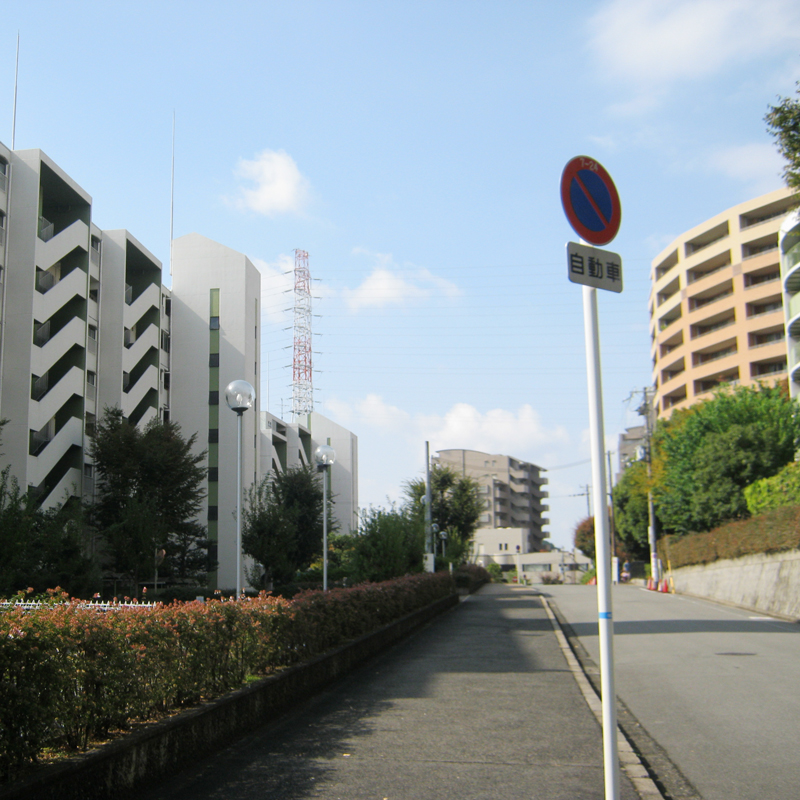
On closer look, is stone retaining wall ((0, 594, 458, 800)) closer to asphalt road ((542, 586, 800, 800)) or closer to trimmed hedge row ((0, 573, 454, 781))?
trimmed hedge row ((0, 573, 454, 781))

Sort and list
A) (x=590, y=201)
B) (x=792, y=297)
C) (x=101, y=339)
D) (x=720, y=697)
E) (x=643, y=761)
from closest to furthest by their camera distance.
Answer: (x=590, y=201)
(x=643, y=761)
(x=720, y=697)
(x=101, y=339)
(x=792, y=297)

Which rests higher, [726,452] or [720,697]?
[726,452]

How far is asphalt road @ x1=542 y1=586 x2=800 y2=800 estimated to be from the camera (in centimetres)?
615

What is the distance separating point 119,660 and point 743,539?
27.8m

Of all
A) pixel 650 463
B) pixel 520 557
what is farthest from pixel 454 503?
pixel 520 557

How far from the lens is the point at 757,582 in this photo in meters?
26.9

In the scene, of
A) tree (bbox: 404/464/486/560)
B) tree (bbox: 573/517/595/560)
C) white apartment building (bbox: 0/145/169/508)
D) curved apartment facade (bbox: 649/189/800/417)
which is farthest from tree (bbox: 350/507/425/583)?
tree (bbox: 573/517/595/560)

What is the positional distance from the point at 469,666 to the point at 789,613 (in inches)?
569

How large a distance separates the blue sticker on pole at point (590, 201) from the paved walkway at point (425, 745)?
365 centimetres

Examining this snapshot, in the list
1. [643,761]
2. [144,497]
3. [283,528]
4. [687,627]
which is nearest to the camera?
[643,761]

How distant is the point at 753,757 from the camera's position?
660cm

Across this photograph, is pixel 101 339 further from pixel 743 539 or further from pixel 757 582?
pixel 757 582

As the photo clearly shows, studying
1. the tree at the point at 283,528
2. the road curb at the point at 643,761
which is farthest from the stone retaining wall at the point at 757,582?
the tree at the point at 283,528

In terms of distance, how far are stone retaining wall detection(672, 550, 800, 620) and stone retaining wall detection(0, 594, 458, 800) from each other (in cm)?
1803
